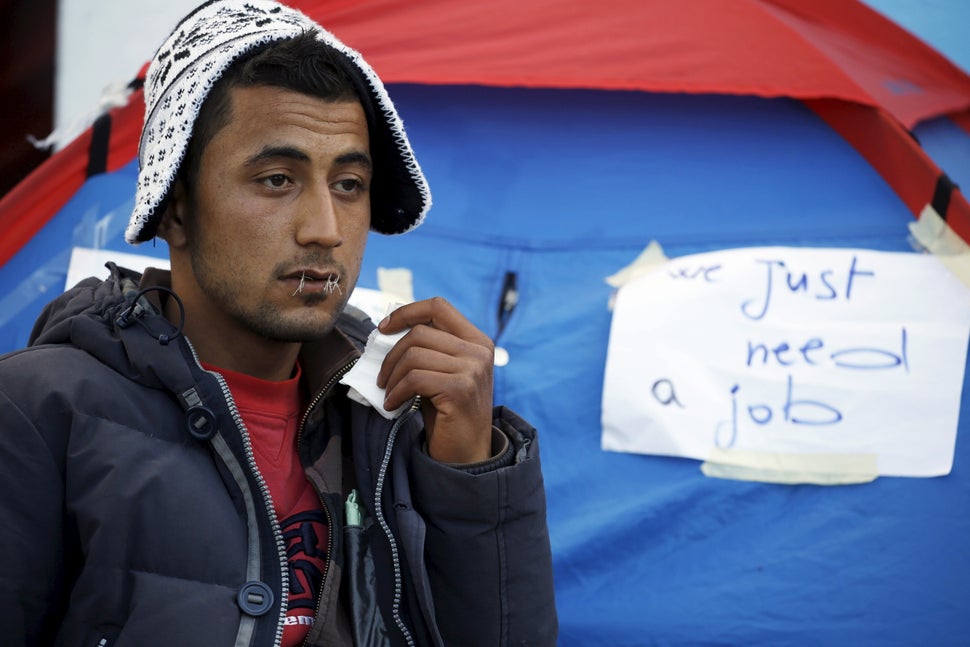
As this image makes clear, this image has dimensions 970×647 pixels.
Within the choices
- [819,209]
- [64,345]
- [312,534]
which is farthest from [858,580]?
[64,345]

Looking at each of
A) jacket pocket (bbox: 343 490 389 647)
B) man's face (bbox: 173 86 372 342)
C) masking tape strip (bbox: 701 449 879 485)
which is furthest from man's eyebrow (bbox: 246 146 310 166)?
masking tape strip (bbox: 701 449 879 485)

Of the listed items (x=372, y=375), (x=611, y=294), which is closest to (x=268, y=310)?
(x=372, y=375)

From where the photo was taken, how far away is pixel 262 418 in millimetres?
1366

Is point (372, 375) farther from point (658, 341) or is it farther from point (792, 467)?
point (792, 467)

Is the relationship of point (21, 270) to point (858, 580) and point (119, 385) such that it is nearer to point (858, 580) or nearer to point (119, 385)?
point (119, 385)

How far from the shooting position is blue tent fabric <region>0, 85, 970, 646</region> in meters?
2.02

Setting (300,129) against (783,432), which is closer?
(300,129)

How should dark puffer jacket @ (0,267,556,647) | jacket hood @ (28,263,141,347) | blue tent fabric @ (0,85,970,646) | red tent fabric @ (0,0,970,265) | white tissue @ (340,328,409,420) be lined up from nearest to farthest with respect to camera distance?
dark puffer jacket @ (0,267,556,647), jacket hood @ (28,263,141,347), white tissue @ (340,328,409,420), blue tent fabric @ (0,85,970,646), red tent fabric @ (0,0,970,265)

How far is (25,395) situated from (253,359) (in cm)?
31

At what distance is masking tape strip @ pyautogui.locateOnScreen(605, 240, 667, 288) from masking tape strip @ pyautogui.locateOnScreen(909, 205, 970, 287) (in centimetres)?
50

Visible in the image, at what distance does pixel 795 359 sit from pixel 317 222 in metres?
1.17

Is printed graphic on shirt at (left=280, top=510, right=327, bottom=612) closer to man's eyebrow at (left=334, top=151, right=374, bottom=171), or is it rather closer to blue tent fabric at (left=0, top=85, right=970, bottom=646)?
man's eyebrow at (left=334, top=151, right=374, bottom=171)

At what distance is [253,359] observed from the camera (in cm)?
138

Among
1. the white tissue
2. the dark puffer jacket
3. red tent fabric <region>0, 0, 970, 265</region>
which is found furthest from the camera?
red tent fabric <region>0, 0, 970, 265</region>
